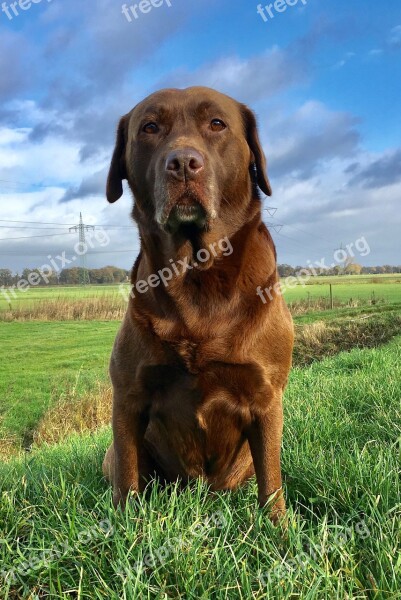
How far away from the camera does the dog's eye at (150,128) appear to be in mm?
2725

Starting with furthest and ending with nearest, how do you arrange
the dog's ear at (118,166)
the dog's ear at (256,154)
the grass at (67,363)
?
the grass at (67,363)
the dog's ear at (118,166)
the dog's ear at (256,154)

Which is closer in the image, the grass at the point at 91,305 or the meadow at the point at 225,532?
the meadow at the point at 225,532

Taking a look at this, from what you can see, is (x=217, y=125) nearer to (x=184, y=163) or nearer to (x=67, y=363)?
(x=184, y=163)

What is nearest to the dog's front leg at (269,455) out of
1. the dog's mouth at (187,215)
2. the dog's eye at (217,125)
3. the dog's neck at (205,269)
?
the dog's neck at (205,269)

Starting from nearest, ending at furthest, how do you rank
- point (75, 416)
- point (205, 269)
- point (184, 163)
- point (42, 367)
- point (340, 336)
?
point (184, 163) → point (205, 269) → point (75, 416) → point (340, 336) → point (42, 367)

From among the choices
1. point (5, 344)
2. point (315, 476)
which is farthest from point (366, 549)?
point (5, 344)

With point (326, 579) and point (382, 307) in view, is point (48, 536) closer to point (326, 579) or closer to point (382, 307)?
point (326, 579)

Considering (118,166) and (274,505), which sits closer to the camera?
(274,505)

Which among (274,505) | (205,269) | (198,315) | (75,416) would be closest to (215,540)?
(274,505)

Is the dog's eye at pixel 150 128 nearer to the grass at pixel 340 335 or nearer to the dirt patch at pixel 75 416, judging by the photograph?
the dirt patch at pixel 75 416

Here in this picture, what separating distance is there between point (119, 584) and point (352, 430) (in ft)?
8.22

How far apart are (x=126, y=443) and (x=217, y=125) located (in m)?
1.74

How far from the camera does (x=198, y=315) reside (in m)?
2.47

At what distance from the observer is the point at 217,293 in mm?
2514
